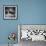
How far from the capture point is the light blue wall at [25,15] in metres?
4.70

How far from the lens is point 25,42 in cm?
445

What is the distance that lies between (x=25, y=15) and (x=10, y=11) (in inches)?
21.2

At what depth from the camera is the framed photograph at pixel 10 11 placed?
470 cm

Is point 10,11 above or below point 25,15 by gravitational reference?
above

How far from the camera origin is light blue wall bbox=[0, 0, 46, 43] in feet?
15.4

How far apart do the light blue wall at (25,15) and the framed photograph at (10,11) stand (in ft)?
0.36

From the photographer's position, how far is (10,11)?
4.70m

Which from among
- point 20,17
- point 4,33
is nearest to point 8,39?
point 4,33

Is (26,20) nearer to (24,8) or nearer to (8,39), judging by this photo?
(24,8)

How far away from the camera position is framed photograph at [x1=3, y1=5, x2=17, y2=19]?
470 cm

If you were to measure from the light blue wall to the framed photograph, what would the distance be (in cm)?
11

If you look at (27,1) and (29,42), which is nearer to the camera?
(29,42)

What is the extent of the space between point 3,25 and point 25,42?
0.97m

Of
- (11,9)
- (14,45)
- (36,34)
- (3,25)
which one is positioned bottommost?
(14,45)
